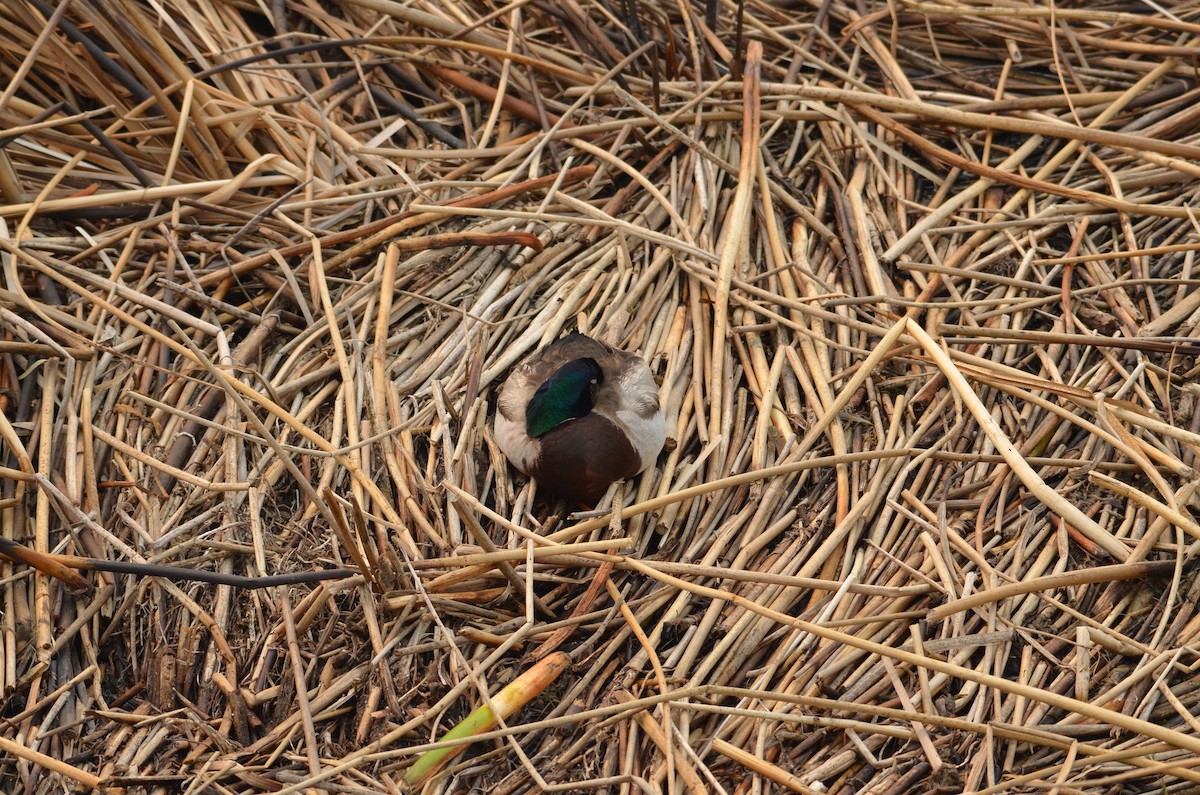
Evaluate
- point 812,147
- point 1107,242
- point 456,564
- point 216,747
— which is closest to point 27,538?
point 216,747

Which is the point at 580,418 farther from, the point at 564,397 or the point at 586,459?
the point at 586,459

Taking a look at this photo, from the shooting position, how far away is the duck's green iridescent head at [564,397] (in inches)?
134

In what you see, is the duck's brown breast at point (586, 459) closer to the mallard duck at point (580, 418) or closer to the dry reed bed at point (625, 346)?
the mallard duck at point (580, 418)

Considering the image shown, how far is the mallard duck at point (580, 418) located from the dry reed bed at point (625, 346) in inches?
4.4

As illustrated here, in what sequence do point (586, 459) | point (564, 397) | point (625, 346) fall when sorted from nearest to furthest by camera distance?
Answer: point (586, 459) → point (564, 397) → point (625, 346)

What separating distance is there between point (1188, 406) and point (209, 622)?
9.15 ft

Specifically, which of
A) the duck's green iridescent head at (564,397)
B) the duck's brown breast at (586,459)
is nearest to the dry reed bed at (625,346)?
the duck's brown breast at (586,459)

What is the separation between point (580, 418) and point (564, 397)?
8cm

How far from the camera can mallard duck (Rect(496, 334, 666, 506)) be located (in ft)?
10.9

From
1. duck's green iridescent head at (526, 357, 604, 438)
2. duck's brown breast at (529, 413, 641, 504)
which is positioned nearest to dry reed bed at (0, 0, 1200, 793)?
duck's brown breast at (529, 413, 641, 504)

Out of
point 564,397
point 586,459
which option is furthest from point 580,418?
point 586,459

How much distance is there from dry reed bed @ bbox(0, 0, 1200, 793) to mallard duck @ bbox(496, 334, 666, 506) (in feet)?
0.37

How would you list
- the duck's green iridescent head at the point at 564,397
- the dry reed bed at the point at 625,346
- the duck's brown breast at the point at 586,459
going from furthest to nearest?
the duck's green iridescent head at the point at 564,397 → the duck's brown breast at the point at 586,459 → the dry reed bed at the point at 625,346

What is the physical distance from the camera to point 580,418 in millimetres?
3492
